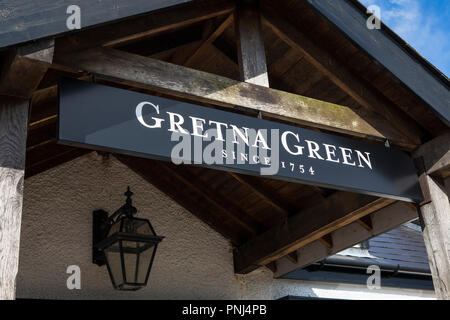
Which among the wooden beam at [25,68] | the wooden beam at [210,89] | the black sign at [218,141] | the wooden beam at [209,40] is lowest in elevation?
the black sign at [218,141]

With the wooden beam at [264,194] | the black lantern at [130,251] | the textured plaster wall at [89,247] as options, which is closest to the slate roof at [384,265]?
the textured plaster wall at [89,247]

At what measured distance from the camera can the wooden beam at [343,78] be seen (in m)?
4.34

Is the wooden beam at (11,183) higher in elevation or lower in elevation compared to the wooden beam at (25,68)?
lower

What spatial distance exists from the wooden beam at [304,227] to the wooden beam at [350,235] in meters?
0.25

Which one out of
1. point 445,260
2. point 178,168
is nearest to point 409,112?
point 445,260

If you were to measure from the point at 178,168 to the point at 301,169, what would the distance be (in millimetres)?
2357

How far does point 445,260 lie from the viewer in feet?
13.3

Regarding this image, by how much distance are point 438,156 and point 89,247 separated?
313cm

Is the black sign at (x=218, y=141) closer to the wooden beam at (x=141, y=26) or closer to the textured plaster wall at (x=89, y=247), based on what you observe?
the wooden beam at (x=141, y=26)

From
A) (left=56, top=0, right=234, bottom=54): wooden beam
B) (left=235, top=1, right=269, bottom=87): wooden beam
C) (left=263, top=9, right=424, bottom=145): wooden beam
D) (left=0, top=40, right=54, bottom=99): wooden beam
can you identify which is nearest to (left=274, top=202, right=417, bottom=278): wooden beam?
(left=263, top=9, right=424, bottom=145): wooden beam

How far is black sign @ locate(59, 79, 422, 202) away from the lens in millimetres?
3125

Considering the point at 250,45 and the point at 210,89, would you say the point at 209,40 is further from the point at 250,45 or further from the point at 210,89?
the point at 210,89

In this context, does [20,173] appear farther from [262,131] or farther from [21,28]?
[262,131]

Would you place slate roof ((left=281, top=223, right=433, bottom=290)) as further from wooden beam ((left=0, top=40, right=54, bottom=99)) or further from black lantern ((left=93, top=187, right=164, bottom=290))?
wooden beam ((left=0, top=40, right=54, bottom=99))
